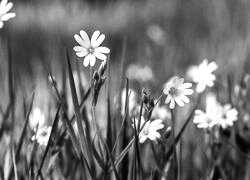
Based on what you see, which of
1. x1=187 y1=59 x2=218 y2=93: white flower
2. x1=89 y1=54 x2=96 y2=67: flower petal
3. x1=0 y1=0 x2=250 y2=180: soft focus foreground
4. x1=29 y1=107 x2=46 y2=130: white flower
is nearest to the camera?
x1=89 y1=54 x2=96 y2=67: flower petal

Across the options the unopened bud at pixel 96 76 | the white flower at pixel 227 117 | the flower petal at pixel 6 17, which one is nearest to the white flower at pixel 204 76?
the white flower at pixel 227 117

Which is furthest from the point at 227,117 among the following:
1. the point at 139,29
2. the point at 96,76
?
the point at 139,29

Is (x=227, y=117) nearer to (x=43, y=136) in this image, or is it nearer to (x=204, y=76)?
(x=204, y=76)

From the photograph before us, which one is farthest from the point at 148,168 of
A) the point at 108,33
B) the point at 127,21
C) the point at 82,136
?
the point at 127,21

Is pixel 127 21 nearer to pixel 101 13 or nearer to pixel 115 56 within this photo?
pixel 101 13

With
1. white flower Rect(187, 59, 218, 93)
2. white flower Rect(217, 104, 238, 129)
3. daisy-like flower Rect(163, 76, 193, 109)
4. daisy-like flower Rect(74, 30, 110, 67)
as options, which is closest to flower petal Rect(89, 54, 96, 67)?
daisy-like flower Rect(74, 30, 110, 67)

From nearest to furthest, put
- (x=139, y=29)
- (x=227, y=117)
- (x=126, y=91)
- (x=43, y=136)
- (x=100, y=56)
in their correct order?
(x=100, y=56)
(x=126, y=91)
(x=43, y=136)
(x=227, y=117)
(x=139, y=29)

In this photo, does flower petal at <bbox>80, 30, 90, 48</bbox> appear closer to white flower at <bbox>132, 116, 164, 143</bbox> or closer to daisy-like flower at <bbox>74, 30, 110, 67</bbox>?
daisy-like flower at <bbox>74, 30, 110, 67</bbox>

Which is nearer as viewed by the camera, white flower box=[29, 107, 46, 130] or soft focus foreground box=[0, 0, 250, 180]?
soft focus foreground box=[0, 0, 250, 180]
